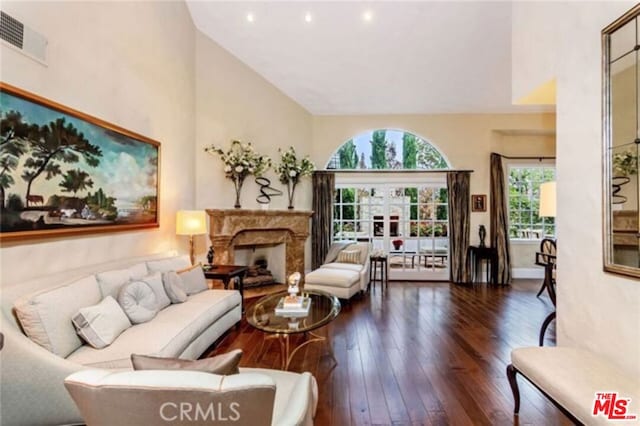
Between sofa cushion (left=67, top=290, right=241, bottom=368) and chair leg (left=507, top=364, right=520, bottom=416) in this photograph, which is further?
chair leg (left=507, top=364, right=520, bottom=416)

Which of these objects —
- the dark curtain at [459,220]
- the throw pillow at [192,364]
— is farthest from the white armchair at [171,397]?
the dark curtain at [459,220]

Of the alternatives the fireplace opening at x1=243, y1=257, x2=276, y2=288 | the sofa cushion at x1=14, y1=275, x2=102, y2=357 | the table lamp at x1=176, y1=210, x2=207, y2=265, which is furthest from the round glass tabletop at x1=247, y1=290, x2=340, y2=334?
the fireplace opening at x1=243, y1=257, x2=276, y2=288

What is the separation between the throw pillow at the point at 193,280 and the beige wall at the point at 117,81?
0.56 metres

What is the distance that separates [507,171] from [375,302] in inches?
159

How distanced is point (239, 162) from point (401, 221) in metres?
3.51

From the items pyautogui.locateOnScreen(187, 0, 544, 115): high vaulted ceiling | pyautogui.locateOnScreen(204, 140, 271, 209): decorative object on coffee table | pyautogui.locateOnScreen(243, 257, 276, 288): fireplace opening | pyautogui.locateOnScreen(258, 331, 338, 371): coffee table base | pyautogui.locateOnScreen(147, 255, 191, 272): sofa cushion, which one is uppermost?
pyautogui.locateOnScreen(187, 0, 544, 115): high vaulted ceiling

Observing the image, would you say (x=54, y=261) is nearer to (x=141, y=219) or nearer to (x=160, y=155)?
(x=141, y=219)

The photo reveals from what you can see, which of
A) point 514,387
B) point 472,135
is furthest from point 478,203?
point 514,387

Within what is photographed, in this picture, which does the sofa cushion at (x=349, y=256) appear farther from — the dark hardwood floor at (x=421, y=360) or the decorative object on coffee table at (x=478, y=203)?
the decorative object on coffee table at (x=478, y=203)

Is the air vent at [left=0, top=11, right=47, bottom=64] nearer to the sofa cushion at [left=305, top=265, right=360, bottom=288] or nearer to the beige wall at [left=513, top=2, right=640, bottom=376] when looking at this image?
the sofa cushion at [left=305, top=265, right=360, bottom=288]

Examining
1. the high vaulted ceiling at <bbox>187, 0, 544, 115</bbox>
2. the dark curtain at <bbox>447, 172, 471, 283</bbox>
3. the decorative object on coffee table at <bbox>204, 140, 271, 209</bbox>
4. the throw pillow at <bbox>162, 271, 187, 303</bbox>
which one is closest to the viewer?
the throw pillow at <bbox>162, 271, 187, 303</bbox>

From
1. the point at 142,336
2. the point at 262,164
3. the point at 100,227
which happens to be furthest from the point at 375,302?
the point at 100,227

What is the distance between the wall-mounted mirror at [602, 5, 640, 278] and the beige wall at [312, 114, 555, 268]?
4254mm

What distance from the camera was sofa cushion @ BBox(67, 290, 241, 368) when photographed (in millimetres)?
1939
